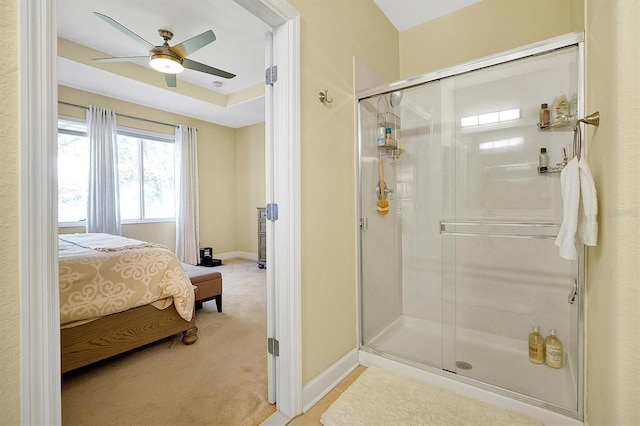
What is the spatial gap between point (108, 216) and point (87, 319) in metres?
2.99

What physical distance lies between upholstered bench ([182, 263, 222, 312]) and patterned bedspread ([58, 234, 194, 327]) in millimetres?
423

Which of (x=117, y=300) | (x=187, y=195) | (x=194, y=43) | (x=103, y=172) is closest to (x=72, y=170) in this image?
(x=103, y=172)

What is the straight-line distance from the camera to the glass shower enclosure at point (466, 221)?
1.97 meters

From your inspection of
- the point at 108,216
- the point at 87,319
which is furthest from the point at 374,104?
the point at 108,216

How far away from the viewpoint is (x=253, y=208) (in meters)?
5.96

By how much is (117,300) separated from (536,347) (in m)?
2.84

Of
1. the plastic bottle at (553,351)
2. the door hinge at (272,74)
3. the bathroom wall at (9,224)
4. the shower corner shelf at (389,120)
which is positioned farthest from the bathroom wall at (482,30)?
the bathroom wall at (9,224)

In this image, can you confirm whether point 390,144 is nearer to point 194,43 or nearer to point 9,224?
point 194,43

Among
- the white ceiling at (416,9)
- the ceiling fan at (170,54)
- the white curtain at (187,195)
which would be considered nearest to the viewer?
the white ceiling at (416,9)

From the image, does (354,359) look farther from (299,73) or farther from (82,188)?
(82,188)

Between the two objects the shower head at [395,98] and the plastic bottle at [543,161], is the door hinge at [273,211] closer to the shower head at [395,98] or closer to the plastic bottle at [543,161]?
the shower head at [395,98]

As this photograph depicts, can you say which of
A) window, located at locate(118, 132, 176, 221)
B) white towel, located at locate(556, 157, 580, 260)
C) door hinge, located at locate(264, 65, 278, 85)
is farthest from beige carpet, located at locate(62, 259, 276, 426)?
window, located at locate(118, 132, 176, 221)

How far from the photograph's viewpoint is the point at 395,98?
7.29ft

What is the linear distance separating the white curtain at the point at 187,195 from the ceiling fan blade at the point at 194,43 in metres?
2.60
